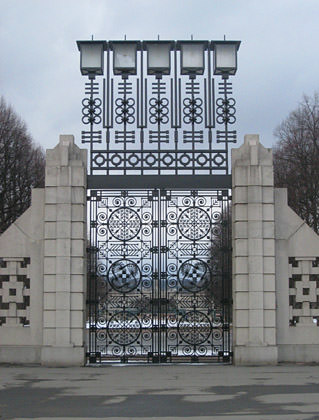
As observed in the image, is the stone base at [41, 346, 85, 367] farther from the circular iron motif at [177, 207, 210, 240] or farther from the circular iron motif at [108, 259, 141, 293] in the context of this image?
the circular iron motif at [177, 207, 210, 240]

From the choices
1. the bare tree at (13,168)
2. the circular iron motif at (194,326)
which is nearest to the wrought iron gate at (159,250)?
the circular iron motif at (194,326)

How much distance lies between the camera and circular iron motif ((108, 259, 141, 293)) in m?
14.9

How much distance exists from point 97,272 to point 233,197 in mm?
3521

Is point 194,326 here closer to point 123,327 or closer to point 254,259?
point 123,327

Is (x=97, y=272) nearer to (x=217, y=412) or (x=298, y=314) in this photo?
(x=298, y=314)

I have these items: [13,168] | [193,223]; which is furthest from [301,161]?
[193,223]

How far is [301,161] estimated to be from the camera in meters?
33.6

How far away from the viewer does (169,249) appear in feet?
48.7

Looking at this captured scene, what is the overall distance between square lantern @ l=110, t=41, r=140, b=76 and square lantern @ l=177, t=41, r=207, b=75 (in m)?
1.13

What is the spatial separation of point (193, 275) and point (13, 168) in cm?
1927

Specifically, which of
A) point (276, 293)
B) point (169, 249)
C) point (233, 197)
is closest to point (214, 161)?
point (233, 197)

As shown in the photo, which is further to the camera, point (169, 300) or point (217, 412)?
point (169, 300)

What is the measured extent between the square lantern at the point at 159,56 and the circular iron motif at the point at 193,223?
3489mm

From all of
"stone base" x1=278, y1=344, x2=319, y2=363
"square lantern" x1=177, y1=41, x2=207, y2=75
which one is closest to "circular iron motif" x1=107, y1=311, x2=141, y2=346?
"stone base" x1=278, y1=344, x2=319, y2=363
